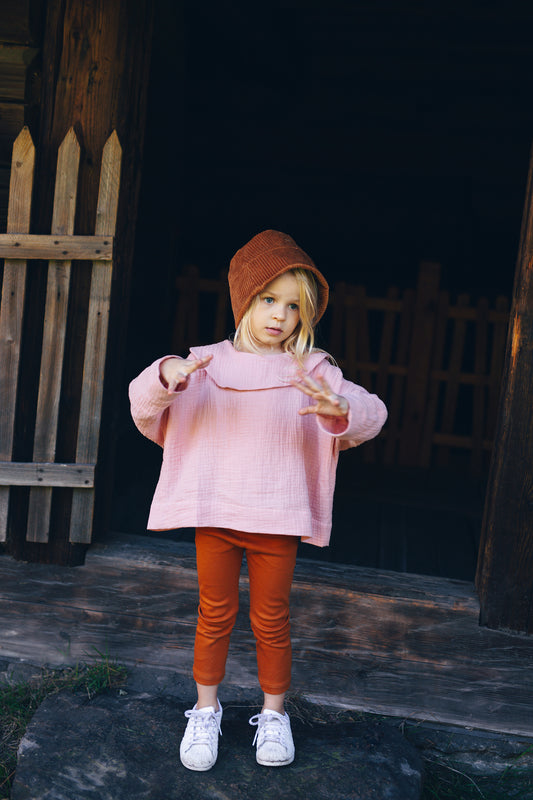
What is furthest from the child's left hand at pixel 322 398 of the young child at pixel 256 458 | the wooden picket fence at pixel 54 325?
the wooden picket fence at pixel 54 325

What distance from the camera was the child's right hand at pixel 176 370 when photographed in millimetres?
2053

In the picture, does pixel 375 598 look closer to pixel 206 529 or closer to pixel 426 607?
pixel 426 607

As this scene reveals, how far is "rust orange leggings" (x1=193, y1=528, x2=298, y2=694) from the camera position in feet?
7.65

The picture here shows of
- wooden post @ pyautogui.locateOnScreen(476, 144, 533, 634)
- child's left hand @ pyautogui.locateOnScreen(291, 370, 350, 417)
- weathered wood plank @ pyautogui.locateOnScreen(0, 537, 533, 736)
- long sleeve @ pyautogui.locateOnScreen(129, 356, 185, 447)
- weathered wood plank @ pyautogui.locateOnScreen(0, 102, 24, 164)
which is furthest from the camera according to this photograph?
weathered wood plank @ pyautogui.locateOnScreen(0, 102, 24, 164)

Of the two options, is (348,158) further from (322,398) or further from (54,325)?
(322,398)

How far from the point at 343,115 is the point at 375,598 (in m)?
5.25

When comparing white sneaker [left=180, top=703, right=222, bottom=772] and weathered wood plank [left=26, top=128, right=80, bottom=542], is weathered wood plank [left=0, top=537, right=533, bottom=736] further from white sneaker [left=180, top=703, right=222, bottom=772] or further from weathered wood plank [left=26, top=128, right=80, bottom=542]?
white sneaker [left=180, top=703, right=222, bottom=772]

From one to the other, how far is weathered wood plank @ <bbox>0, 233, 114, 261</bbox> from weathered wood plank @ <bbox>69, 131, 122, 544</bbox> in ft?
0.15

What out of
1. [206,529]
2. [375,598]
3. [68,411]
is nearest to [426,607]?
[375,598]

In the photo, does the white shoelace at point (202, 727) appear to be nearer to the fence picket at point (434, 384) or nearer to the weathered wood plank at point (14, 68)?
the weathered wood plank at point (14, 68)

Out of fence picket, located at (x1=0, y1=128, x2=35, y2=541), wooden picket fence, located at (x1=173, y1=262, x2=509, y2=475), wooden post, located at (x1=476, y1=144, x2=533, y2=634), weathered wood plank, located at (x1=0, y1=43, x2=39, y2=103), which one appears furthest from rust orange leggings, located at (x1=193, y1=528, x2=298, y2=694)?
wooden picket fence, located at (x1=173, y1=262, x2=509, y2=475)

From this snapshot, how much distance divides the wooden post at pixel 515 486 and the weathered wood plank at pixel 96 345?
1.62 meters

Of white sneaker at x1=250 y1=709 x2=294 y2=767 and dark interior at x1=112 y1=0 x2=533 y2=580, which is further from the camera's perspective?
dark interior at x1=112 y1=0 x2=533 y2=580

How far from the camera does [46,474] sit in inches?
118
